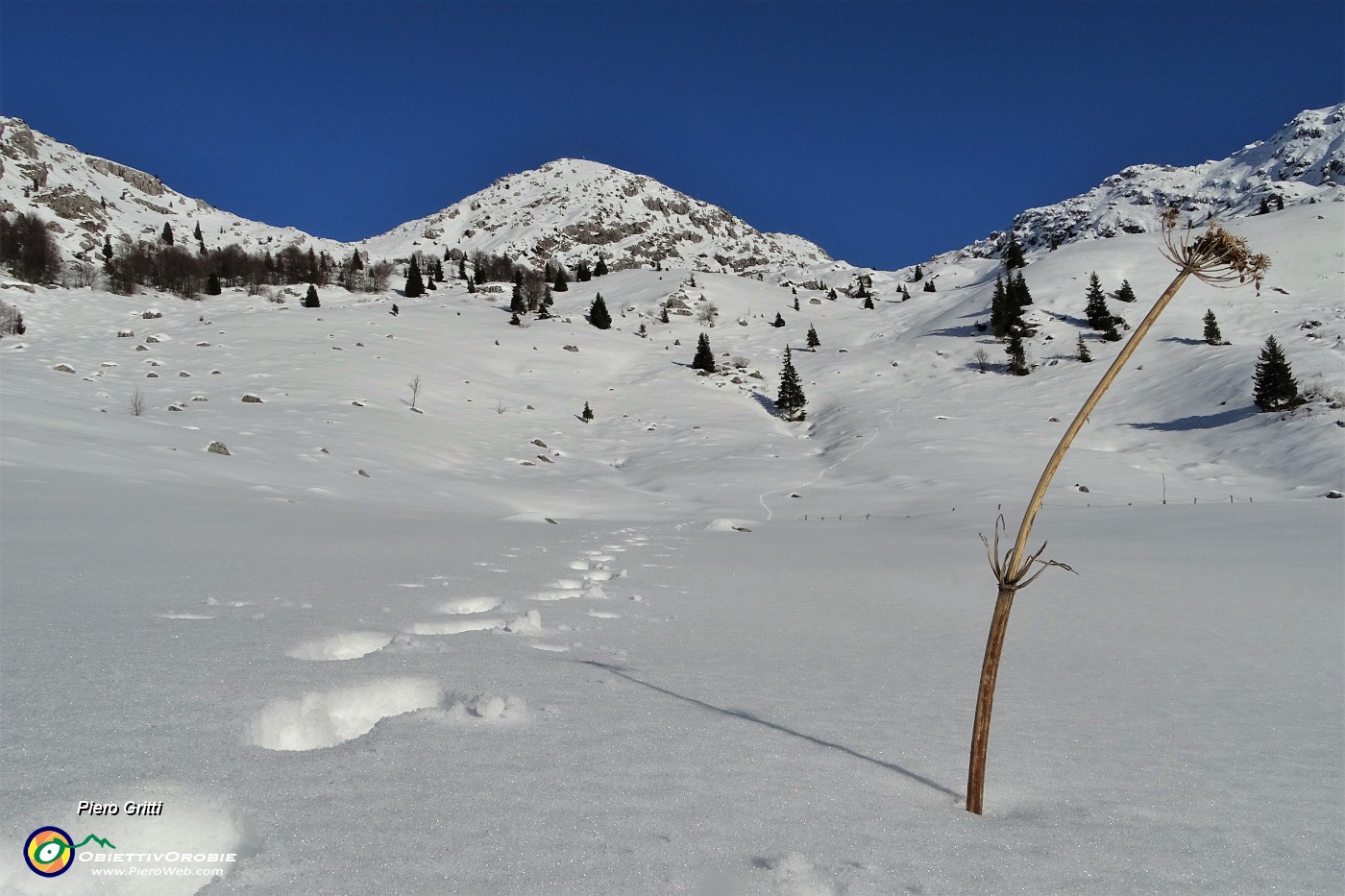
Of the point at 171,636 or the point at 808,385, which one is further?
the point at 808,385

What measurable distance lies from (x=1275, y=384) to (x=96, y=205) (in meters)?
141

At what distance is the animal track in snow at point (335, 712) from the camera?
187 centimetres

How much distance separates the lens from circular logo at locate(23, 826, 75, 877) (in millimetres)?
1189

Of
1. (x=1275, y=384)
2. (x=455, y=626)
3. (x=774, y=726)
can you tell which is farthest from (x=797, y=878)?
(x=1275, y=384)

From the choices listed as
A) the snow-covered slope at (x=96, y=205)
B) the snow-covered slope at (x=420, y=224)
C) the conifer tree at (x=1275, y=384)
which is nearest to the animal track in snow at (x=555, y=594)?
the conifer tree at (x=1275, y=384)

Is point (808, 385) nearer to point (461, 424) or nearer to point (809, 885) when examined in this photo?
point (461, 424)

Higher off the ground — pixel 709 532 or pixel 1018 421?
pixel 1018 421

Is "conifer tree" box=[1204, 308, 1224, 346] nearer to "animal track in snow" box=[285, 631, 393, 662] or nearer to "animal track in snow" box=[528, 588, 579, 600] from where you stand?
"animal track in snow" box=[528, 588, 579, 600]

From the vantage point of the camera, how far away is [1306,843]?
1.68 meters

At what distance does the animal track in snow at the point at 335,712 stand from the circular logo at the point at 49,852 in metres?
0.51

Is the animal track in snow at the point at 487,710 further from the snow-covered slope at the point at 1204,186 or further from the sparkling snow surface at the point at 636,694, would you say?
the snow-covered slope at the point at 1204,186

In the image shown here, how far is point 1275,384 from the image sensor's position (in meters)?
27.1

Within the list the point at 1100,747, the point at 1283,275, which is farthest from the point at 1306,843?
the point at 1283,275

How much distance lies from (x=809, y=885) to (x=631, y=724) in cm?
95
